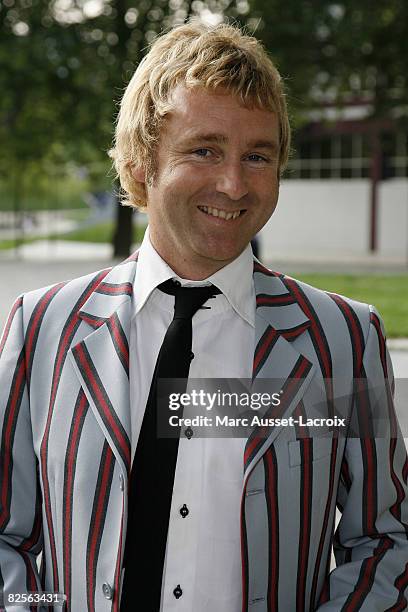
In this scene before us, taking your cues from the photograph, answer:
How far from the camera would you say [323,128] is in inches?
1415

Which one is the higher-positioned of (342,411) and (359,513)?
(342,411)

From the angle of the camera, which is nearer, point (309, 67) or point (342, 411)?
point (342, 411)

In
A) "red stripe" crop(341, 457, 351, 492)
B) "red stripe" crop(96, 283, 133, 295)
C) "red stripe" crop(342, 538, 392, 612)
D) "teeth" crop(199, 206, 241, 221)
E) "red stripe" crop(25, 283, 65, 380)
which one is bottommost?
"red stripe" crop(342, 538, 392, 612)

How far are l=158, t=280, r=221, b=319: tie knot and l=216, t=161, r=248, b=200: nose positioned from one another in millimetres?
259

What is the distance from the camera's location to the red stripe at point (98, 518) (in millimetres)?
2045

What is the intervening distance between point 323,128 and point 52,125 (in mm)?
13143

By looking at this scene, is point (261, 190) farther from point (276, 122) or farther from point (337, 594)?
point (337, 594)

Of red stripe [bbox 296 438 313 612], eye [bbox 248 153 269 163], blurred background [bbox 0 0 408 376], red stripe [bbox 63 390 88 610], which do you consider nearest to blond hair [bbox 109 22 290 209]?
eye [bbox 248 153 269 163]

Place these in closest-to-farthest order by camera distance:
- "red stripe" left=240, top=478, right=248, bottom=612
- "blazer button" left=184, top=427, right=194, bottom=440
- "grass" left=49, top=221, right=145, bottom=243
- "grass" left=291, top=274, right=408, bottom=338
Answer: "red stripe" left=240, top=478, right=248, bottom=612
"blazer button" left=184, top=427, right=194, bottom=440
"grass" left=291, top=274, right=408, bottom=338
"grass" left=49, top=221, right=145, bottom=243

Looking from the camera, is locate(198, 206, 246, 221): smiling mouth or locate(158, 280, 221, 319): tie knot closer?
locate(198, 206, 246, 221): smiling mouth

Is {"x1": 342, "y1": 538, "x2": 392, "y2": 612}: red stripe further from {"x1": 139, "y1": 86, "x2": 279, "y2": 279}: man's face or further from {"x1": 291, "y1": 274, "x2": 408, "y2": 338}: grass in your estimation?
{"x1": 291, "y1": 274, "x2": 408, "y2": 338}: grass

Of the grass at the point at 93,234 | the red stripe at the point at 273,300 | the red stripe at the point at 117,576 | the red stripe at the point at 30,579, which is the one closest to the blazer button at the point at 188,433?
the red stripe at the point at 117,576

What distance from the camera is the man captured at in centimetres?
204

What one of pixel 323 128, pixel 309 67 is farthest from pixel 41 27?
pixel 323 128
